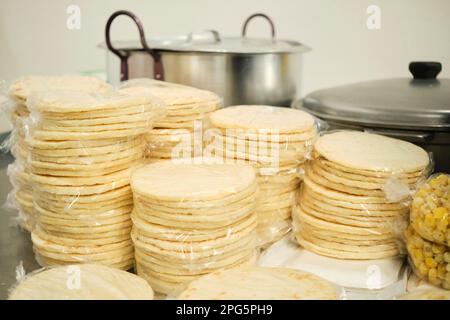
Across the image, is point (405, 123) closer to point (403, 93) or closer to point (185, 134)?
point (403, 93)

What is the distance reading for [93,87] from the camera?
1747 mm

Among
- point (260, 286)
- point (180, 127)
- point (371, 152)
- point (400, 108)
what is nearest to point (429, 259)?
point (371, 152)

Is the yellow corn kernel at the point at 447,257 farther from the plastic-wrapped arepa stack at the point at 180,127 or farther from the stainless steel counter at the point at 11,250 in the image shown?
the stainless steel counter at the point at 11,250

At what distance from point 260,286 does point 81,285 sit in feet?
1.60

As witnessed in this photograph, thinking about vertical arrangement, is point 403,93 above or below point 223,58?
below

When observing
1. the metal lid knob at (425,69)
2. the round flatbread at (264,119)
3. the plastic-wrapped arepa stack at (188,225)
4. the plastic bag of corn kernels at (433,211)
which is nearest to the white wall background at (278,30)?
the metal lid knob at (425,69)

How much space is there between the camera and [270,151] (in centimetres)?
153

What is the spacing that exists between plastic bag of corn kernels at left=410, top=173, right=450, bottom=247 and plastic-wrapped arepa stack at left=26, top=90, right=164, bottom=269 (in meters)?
0.92

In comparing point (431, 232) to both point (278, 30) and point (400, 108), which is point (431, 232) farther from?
point (278, 30)

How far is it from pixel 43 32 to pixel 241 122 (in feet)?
7.25

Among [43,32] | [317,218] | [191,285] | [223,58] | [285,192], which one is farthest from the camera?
[43,32]

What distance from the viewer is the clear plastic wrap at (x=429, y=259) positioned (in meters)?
1.27

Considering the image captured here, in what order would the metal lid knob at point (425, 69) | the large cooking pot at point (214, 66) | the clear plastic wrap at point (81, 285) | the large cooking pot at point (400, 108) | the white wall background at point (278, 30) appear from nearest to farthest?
1. the clear plastic wrap at point (81, 285)
2. the large cooking pot at point (400, 108)
3. the metal lid knob at point (425, 69)
4. the large cooking pot at point (214, 66)
5. the white wall background at point (278, 30)

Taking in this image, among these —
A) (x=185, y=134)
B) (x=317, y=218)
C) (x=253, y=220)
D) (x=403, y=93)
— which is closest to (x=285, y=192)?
(x=317, y=218)
